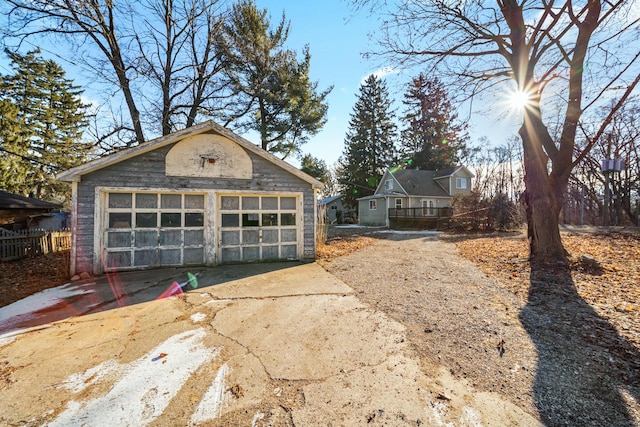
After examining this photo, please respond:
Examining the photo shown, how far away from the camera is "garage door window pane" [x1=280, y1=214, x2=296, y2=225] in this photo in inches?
316

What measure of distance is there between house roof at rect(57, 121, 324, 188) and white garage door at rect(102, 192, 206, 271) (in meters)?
0.75

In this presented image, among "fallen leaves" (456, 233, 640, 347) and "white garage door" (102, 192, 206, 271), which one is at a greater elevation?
"white garage door" (102, 192, 206, 271)

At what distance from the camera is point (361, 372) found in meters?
2.50

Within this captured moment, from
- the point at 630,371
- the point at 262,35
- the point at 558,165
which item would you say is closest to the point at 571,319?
the point at 630,371

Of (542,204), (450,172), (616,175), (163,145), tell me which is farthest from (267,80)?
(616,175)

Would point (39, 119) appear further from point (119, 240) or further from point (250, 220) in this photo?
point (250, 220)

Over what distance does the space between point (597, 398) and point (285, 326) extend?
3.03 meters

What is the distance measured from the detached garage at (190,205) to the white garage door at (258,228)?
3 cm

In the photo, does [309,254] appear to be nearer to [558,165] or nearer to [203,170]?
[203,170]

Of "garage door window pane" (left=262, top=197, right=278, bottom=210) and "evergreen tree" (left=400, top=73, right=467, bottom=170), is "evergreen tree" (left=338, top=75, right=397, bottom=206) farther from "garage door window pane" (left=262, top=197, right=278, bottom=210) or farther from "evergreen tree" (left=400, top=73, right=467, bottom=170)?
"garage door window pane" (left=262, top=197, right=278, bottom=210)

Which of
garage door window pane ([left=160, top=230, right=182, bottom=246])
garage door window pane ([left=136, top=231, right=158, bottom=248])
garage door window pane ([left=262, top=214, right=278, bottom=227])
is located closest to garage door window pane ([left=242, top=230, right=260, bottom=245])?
garage door window pane ([left=262, top=214, right=278, bottom=227])

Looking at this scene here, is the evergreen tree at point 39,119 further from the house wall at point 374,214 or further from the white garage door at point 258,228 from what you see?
the house wall at point 374,214

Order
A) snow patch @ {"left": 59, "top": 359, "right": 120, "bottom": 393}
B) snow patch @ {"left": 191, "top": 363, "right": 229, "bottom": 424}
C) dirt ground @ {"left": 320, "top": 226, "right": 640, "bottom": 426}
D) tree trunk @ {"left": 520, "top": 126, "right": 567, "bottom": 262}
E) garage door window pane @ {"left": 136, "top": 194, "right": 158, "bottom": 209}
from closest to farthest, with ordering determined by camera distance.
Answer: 1. snow patch @ {"left": 191, "top": 363, "right": 229, "bottom": 424}
2. dirt ground @ {"left": 320, "top": 226, "right": 640, "bottom": 426}
3. snow patch @ {"left": 59, "top": 359, "right": 120, "bottom": 393}
4. garage door window pane @ {"left": 136, "top": 194, "right": 158, "bottom": 209}
5. tree trunk @ {"left": 520, "top": 126, "right": 567, "bottom": 262}

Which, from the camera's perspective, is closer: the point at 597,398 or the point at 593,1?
the point at 597,398
